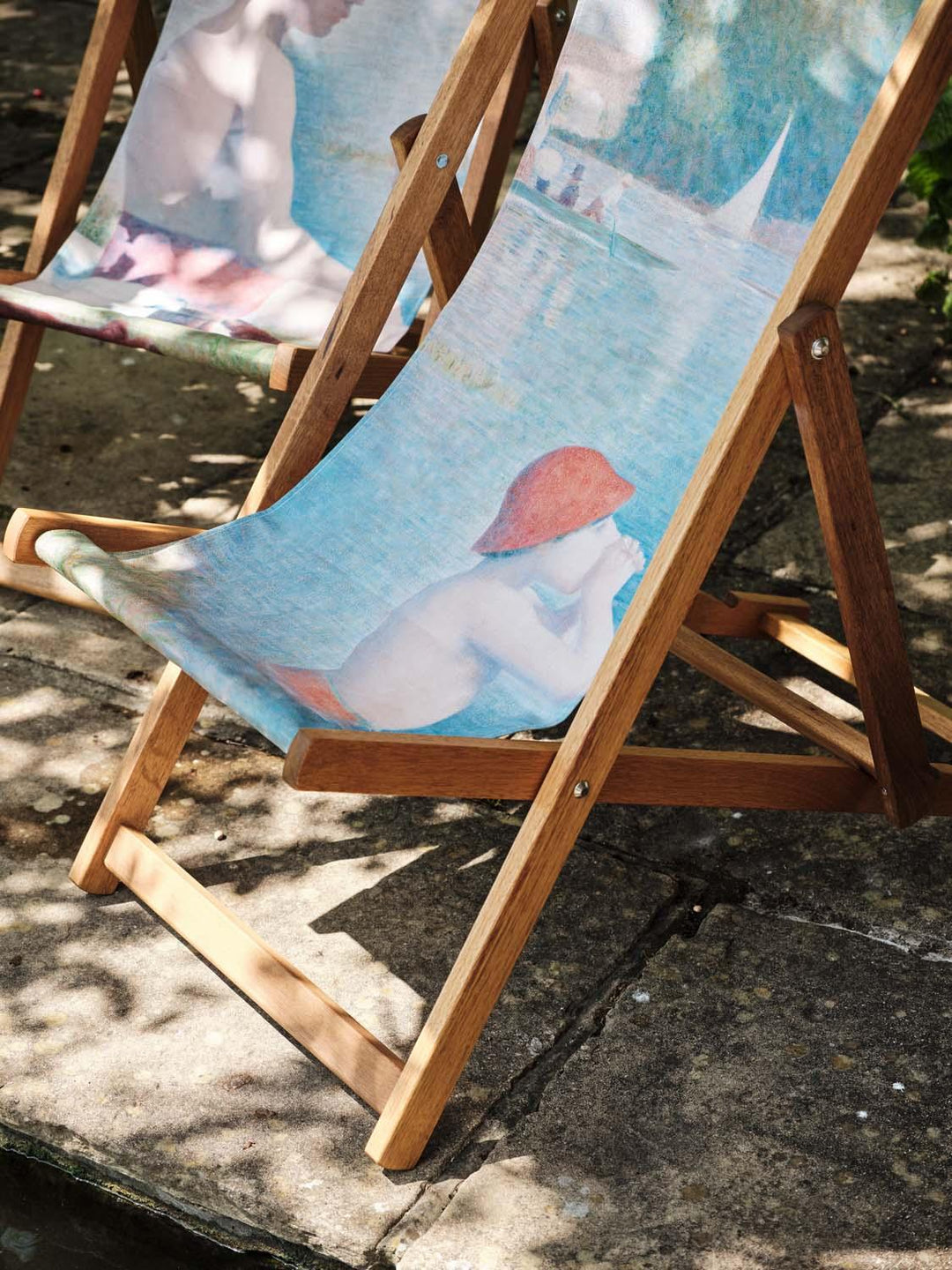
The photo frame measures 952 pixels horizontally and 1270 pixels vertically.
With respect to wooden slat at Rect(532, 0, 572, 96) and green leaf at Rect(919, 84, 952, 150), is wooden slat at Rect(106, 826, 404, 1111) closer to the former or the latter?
wooden slat at Rect(532, 0, 572, 96)

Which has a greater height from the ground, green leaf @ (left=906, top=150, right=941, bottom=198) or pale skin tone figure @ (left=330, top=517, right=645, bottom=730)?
green leaf @ (left=906, top=150, right=941, bottom=198)

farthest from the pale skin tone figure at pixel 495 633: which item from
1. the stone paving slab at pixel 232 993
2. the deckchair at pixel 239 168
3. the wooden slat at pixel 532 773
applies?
the deckchair at pixel 239 168

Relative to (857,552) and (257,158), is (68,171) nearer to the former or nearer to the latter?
(257,158)

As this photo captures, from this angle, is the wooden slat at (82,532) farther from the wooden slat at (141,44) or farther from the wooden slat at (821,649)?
the wooden slat at (141,44)

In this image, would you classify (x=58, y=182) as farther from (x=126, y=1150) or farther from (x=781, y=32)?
(x=126, y=1150)

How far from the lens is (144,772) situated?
2502 millimetres

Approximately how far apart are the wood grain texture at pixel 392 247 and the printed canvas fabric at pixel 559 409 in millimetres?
56

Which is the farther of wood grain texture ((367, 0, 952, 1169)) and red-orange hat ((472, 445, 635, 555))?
red-orange hat ((472, 445, 635, 555))

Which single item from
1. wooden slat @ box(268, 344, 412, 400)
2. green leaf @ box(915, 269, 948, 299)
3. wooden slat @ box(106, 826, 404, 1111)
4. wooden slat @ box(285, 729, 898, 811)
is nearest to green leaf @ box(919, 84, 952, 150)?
green leaf @ box(915, 269, 948, 299)

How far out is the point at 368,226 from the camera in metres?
3.36

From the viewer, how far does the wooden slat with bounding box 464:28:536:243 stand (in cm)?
311

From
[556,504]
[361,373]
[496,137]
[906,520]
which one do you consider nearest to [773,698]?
[556,504]

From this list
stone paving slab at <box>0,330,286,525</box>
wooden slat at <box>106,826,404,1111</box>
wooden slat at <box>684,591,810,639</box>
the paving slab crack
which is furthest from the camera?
stone paving slab at <box>0,330,286,525</box>

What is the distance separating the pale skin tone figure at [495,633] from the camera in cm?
229
